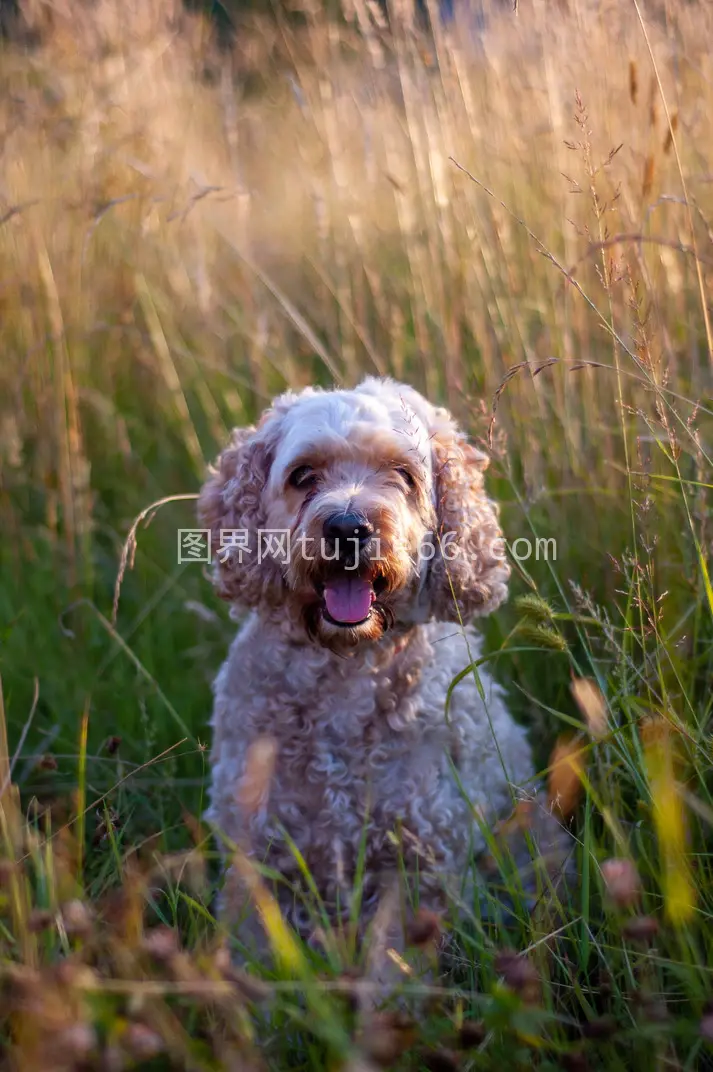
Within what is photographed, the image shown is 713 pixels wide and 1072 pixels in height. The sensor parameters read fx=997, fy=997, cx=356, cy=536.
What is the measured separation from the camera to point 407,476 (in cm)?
305

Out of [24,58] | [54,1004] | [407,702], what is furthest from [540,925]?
[24,58]

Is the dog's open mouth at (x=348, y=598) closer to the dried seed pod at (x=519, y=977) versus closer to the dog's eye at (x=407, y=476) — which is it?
the dog's eye at (x=407, y=476)

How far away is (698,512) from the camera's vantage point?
122 inches

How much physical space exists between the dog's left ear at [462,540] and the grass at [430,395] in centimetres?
17

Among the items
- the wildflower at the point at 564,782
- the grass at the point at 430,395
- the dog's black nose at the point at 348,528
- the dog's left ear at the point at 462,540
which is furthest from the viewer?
the dog's left ear at the point at 462,540

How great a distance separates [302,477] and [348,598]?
431mm

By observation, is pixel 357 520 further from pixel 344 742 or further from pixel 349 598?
pixel 344 742

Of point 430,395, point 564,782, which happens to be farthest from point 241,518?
point 430,395

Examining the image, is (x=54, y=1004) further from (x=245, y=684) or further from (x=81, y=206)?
(x=81, y=206)

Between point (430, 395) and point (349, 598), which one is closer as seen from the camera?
point (349, 598)

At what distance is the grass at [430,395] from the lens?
2113 mm

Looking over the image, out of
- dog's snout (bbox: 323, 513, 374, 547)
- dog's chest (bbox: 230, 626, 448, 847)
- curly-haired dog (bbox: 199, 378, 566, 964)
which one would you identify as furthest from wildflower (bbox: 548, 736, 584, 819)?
dog's snout (bbox: 323, 513, 374, 547)

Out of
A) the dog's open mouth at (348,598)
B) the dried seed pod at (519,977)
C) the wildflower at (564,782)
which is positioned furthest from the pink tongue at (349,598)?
the dried seed pod at (519,977)

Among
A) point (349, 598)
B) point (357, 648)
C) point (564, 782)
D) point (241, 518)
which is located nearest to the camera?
point (564, 782)
